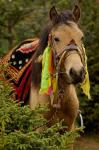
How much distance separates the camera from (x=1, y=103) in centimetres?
264

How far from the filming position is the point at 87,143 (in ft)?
25.2

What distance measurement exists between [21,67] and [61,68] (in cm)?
131

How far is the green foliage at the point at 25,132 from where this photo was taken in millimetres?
2383

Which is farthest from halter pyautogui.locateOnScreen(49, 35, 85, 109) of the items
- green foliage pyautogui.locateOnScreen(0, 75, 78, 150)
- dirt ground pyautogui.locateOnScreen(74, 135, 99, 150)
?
dirt ground pyautogui.locateOnScreen(74, 135, 99, 150)

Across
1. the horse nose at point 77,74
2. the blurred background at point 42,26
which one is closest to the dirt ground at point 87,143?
the blurred background at point 42,26

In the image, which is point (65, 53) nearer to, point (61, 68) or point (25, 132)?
point (61, 68)

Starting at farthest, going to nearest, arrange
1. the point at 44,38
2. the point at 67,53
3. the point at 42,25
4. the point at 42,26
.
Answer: the point at 42,25, the point at 42,26, the point at 44,38, the point at 67,53

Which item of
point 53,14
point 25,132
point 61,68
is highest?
point 53,14

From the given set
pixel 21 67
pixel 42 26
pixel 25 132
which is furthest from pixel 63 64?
pixel 42 26

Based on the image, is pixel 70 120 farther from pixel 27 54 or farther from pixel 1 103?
pixel 1 103

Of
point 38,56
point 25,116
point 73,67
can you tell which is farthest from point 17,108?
point 38,56

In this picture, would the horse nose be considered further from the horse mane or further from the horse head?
the horse mane

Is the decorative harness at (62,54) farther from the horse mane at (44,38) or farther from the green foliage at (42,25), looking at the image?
the green foliage at (42,25)

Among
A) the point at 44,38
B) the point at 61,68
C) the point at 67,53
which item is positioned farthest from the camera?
the point at 44,38
